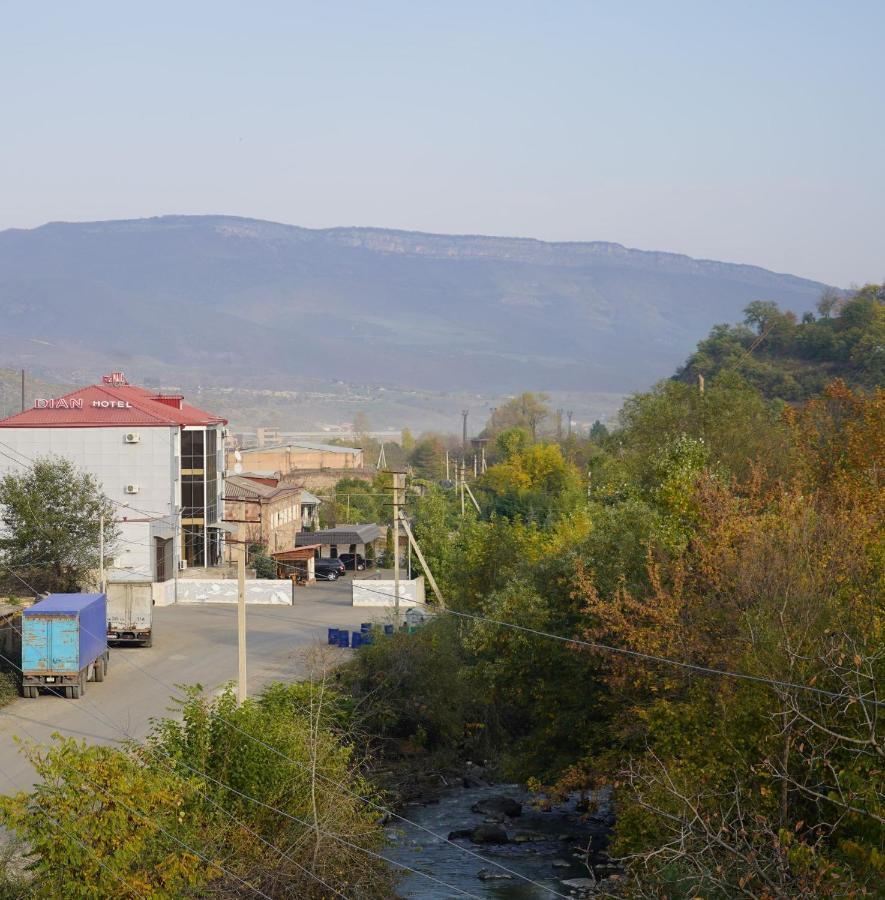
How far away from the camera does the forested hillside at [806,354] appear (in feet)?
280

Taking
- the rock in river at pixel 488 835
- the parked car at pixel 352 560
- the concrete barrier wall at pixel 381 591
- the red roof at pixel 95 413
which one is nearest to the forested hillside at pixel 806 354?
the parked car at pixel 352 560

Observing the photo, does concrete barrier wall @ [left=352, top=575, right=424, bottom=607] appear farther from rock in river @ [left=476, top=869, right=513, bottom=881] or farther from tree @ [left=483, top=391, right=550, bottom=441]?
tree @ [left=483, top=391, right=550, bottom=441]

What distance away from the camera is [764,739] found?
18.7m

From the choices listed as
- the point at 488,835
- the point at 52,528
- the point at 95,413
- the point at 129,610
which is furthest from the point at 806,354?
the point at 488,835

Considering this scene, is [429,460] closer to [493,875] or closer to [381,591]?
[381,591]

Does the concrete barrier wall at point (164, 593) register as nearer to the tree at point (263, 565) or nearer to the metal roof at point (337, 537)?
the tree at point (263, 565)

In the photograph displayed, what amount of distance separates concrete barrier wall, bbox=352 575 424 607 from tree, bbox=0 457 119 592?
1103 centimetres

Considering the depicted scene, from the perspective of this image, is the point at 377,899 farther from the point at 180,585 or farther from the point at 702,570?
the point at 180,585

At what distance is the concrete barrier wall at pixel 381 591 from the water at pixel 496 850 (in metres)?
24.3

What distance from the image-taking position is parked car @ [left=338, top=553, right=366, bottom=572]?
252 feet

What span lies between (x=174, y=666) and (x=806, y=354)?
209ft

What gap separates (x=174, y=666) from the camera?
1596 inches

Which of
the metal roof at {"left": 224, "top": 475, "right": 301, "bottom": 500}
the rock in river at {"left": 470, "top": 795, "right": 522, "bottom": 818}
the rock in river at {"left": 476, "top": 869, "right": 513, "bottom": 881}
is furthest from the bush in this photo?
the metal roof at {"left": 224, "top": 475, "right": 301, "bottom": 500}

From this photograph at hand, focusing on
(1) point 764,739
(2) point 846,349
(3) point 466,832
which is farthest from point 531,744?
(2) point 846,349
